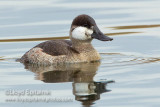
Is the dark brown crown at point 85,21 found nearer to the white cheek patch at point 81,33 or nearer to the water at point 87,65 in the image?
the white cheek patch at point 81,33

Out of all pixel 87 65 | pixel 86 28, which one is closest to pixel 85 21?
pixel 86 28

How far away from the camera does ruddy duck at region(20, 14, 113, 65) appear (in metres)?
13.2

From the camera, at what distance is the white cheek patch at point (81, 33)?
1327 centimetres

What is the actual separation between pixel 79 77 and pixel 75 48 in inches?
84.2

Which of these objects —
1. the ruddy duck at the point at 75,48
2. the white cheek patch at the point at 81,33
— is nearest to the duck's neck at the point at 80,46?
the ruddy duck at the point at 75,48

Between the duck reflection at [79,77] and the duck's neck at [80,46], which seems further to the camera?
the duck's neck at [80,46]

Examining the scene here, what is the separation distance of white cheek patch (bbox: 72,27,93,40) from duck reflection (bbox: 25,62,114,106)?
0.69 m

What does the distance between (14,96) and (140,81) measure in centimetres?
242

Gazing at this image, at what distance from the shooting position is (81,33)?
1334cm

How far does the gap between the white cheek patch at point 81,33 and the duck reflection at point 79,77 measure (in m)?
0.69

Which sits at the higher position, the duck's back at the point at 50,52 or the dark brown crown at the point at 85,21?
the dark brown crown at the point at 85,21

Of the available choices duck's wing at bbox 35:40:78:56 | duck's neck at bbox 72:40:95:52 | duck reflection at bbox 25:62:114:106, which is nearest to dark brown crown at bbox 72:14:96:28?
duck's neck at bbox 72:40:95:52

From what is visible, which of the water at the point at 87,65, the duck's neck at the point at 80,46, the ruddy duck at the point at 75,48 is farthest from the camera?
the duck's neck at the point at 80,46

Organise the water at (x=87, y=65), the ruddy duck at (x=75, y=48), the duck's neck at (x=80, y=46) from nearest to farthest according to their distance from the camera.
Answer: the water at (x=87, y=65) → the ruddy duck at (x=75, y=48) → the duck's neck at (x=80, y=46)
